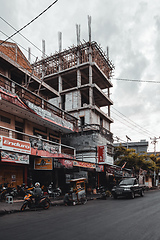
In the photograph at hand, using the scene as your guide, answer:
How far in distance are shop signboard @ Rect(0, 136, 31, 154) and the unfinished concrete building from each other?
13101 millimetres

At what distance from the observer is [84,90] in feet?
117

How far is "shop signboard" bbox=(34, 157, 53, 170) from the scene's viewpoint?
17302 millimetres

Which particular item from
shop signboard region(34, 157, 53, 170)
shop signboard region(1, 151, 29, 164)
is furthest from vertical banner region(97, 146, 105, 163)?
shop signboard region(1, 151, 29, 164)

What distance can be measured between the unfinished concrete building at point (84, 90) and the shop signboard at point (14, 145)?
13101 millimetres

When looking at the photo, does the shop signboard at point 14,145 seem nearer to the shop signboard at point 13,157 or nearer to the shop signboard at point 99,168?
the shop signboard at point 13,157

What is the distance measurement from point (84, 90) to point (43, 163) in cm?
2006

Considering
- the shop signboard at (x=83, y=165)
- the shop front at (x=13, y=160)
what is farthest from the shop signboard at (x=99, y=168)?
the shop front at (x=13, y=160)

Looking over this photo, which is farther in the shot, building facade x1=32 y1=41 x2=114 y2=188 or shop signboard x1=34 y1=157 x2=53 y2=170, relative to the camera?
building facade x1=32 y1=41 x2=114 y2=188

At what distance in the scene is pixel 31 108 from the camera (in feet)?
57.5

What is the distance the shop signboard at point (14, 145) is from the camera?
1395 cm

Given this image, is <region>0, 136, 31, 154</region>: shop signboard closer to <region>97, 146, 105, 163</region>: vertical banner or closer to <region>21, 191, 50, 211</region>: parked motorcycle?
<region>21, 191, 50, 211</region>: parked motorcycle

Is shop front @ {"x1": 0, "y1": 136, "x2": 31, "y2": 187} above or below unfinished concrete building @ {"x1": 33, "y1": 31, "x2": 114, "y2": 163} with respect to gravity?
below

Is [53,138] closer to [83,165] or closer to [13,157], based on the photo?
[83,165]

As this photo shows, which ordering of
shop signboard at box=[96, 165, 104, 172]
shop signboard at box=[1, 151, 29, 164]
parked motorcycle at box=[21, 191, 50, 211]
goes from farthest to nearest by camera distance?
shop signboard at box=[96, 165, 104, 172]
shop signboard at box=[1, 151, 29, 164]
parked motorcycle at box=[21, 191, 50, 211]
